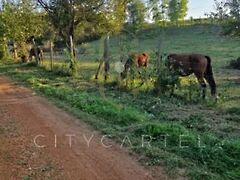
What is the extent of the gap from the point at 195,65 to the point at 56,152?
8615 millimetres

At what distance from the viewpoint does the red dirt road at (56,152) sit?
636 cm

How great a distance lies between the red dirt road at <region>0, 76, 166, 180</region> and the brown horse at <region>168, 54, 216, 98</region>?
16.7ft

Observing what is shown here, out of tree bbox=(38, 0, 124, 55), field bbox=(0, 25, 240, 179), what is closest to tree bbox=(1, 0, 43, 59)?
tree bbox=(38, 0, 124, 55)

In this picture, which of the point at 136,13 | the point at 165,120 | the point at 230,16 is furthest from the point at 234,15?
the point at 136,13

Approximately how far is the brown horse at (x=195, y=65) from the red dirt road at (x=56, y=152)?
5.09m

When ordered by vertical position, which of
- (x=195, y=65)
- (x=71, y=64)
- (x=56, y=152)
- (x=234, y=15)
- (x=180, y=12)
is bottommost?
(x=56, y=152)

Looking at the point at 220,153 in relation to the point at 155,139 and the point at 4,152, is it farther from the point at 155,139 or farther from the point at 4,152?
the point at 4,152

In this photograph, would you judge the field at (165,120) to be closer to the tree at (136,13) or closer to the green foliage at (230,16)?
the green foliage at (230,16)

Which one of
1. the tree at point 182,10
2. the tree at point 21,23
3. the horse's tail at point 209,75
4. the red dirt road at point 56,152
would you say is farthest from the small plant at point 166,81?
the tree at point 182,10

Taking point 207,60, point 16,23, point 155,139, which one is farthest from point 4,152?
point 16,23

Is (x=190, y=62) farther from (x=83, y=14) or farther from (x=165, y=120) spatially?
(x=83, y=14)

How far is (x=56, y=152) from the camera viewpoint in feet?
24.4

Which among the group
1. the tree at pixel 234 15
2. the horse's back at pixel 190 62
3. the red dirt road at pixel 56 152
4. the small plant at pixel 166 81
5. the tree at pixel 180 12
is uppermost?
the tree at pixel 180 12

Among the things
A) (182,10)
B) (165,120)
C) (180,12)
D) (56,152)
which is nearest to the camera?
(56,152)
